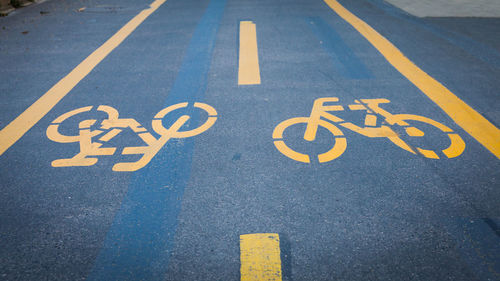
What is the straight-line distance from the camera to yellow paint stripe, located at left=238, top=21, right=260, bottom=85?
4.45 meters

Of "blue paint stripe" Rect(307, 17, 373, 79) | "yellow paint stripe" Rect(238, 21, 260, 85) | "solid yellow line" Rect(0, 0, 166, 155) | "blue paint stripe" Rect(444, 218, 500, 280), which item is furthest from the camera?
"blue paint stripe" Rect(307, 17, 373, 79)

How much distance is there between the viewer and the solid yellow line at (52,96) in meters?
3.28

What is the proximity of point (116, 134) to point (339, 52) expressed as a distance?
3930mm

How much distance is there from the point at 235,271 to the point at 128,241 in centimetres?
80

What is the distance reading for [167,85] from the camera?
168 inches

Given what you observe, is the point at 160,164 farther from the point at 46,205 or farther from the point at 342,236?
the point at 342,236

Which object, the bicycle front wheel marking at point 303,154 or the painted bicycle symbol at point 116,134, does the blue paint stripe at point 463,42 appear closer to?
the bicycle front wheel marking at point 303,154

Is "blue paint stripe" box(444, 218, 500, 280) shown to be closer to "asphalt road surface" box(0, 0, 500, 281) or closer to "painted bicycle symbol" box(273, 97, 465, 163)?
"asphalt road surface" box(0, 0, 500, 281)

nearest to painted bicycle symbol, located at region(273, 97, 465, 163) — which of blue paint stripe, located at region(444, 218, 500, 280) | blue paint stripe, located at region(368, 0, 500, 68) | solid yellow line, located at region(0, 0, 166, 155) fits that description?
blue paint stripe, located at region(444, 218, 500, 280)

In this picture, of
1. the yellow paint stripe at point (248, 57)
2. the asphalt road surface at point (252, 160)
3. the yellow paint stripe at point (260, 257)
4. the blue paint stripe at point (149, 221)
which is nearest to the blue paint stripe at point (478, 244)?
the asphalt road surface at point (252, 160)

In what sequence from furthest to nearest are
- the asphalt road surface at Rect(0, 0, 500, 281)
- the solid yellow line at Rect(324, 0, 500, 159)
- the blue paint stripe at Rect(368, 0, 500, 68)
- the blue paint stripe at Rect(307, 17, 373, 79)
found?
the blue paint stripe at Rect(368, 0, 500, 68)
the blue paint stripe at Rect(307, 17, 373, 79)
the solid yellow line at Rect(324, 0, 500, 159)
the asphalt road surface at Rect(0, 0, 500, 281)

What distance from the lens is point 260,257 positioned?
2016 millimetres

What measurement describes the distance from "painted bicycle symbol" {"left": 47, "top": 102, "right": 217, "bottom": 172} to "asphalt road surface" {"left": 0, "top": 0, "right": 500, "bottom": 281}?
0.07 ft

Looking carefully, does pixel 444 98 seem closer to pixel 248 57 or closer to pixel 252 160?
pixel 252 160
